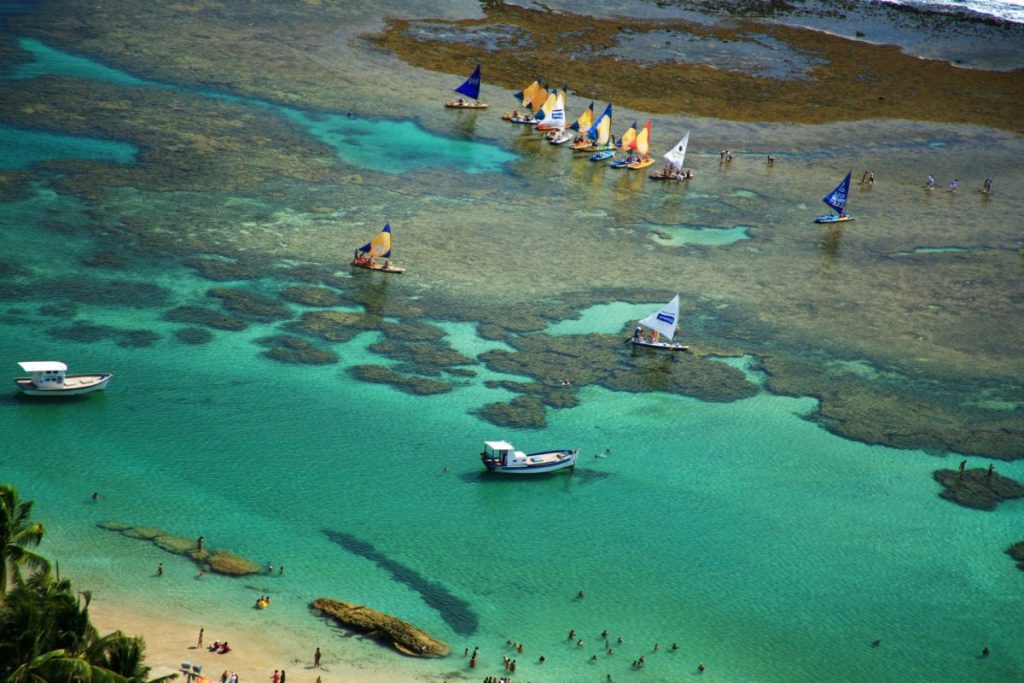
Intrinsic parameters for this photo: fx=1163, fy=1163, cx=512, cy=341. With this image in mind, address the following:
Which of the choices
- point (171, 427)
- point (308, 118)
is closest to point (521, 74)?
point (308, 118)

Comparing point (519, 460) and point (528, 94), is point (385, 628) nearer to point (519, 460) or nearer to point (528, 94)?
point (519, 460)

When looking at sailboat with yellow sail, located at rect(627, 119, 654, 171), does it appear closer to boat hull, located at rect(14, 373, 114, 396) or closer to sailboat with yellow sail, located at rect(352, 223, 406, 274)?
sailboat with yellow sail, located at rect(352, 223, 406, 274)

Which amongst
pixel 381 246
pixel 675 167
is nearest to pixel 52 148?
pixel 381 246

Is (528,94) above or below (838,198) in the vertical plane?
above

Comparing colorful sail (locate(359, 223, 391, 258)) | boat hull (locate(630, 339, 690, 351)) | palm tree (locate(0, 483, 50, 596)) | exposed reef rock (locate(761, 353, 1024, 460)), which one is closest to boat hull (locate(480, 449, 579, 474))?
boat hull (locate(630, 339, 690, 351))

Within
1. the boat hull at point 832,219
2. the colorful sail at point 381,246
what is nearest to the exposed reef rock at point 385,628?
the colorful sail at point 381,246

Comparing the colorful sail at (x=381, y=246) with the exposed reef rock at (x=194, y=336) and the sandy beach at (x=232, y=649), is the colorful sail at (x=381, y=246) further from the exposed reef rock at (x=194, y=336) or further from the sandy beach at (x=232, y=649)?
the sandy beach at (x=232, y=649)

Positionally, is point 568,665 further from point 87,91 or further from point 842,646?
point 87,91
